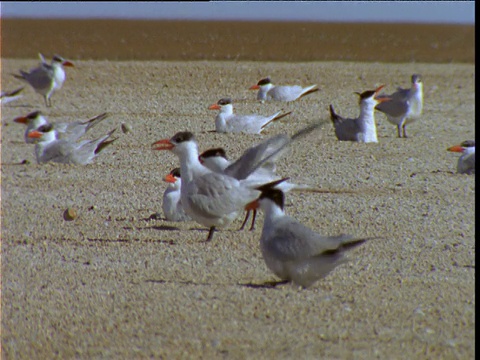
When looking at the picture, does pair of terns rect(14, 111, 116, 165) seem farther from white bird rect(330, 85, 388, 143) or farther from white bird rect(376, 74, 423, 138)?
white bird rect(376, 74, 423, 138)

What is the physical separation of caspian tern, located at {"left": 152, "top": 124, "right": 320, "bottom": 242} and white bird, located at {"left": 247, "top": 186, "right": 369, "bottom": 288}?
95 centimetres

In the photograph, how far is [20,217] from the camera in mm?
7105

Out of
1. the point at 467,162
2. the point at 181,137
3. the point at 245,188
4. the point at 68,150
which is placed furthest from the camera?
the point at 68,150

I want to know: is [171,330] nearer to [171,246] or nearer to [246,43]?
[171,246]

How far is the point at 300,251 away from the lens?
498 cm

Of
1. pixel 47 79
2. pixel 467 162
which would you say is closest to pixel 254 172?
pixel 467 162

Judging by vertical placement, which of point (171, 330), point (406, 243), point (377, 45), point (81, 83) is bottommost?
point (377, 45)

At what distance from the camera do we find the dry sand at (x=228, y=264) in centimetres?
430

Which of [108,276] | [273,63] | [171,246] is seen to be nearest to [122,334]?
[108,276]

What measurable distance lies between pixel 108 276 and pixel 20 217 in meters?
1.97

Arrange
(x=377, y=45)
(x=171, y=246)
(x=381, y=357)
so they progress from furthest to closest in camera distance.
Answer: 1. (x=377, y=45)
2. (x=171, y=246)
3. (x=381, y=357)

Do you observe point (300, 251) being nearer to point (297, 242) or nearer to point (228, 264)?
point (297, 242)

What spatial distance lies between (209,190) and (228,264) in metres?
0.72

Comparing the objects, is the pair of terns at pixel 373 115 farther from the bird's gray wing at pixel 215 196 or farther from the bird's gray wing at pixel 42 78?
the bird's gray wing at pixel 42 78
